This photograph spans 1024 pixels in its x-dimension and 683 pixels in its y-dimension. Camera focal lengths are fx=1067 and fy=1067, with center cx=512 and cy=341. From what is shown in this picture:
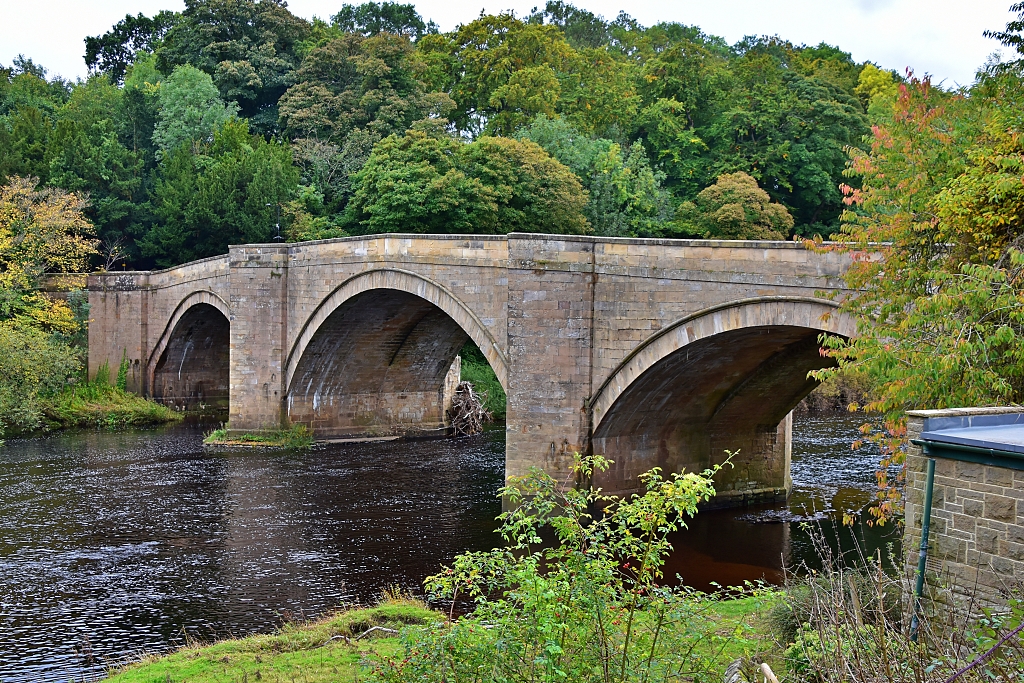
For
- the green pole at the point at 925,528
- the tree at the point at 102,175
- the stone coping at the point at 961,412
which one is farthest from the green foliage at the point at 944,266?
the tree at the point at 102,175

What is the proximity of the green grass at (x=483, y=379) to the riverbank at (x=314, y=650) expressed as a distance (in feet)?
68.4

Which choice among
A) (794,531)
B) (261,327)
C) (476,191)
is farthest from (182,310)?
(794,531)

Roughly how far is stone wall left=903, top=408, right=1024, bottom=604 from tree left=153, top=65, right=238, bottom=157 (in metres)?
44.0

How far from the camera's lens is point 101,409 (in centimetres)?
3312

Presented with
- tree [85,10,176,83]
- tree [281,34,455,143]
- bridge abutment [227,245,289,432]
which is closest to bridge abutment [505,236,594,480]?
bridge abutment [227,245,289,432]

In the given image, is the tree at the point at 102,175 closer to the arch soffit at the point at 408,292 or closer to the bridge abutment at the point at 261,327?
the bridge abutment at the point at 261,327

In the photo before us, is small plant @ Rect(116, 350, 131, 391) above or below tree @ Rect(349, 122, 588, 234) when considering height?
below

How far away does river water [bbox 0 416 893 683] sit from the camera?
14.7m

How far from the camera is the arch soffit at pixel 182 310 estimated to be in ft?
110

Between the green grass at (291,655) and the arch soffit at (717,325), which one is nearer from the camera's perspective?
the green grass at (291,655)

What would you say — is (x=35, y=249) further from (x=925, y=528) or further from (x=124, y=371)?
(x=925, y=528)

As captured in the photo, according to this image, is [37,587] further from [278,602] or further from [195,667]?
[195,667]

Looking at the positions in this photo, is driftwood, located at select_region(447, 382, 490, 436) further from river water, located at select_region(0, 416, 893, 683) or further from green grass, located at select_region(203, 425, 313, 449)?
green grass, located at select_region(203, 425, 313, 449)

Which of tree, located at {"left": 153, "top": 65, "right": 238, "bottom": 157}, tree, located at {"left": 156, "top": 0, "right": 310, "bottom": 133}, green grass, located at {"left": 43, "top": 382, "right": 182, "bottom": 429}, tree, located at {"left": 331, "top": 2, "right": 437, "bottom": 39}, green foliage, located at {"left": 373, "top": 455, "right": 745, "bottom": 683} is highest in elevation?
tree, located at {"left": 331, "top": 2, "right": 437, "bottom": 39}
